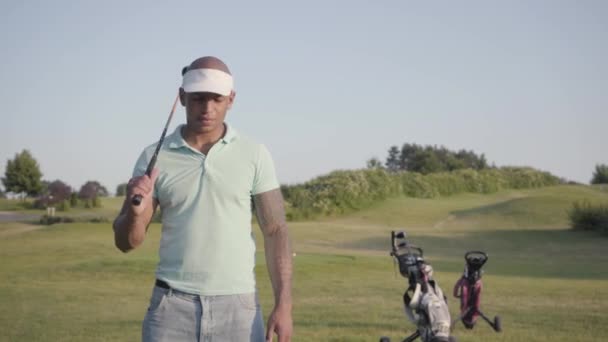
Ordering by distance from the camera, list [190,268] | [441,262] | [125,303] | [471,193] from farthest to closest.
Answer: [471,193]
[441,262]
[125,303]
[190,268]

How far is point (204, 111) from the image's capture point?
3492 millimetres

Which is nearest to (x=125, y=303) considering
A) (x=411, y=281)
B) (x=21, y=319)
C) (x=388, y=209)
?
(x=21, y=319)

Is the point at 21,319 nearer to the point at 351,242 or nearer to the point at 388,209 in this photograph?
the point at 351,242

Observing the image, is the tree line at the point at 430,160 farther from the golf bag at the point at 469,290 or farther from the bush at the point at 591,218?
the golf bag at the point at 469,290

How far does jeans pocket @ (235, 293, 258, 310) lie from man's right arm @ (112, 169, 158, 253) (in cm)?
49

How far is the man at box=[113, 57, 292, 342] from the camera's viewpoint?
10.9 ft

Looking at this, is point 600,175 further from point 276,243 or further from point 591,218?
point 276,243

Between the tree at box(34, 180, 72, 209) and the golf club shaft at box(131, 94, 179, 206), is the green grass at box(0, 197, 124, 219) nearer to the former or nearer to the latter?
the tree at box(34, 180, 72, 209)

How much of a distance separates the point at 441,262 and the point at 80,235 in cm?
1441

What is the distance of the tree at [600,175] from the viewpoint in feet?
181

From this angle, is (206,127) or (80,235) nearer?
(206,127)

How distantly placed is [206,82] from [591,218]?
97.1 ft

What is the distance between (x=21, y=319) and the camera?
1133 centimetres

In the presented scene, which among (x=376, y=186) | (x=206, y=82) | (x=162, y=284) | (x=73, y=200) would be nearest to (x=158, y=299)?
(x=162, y=284)
